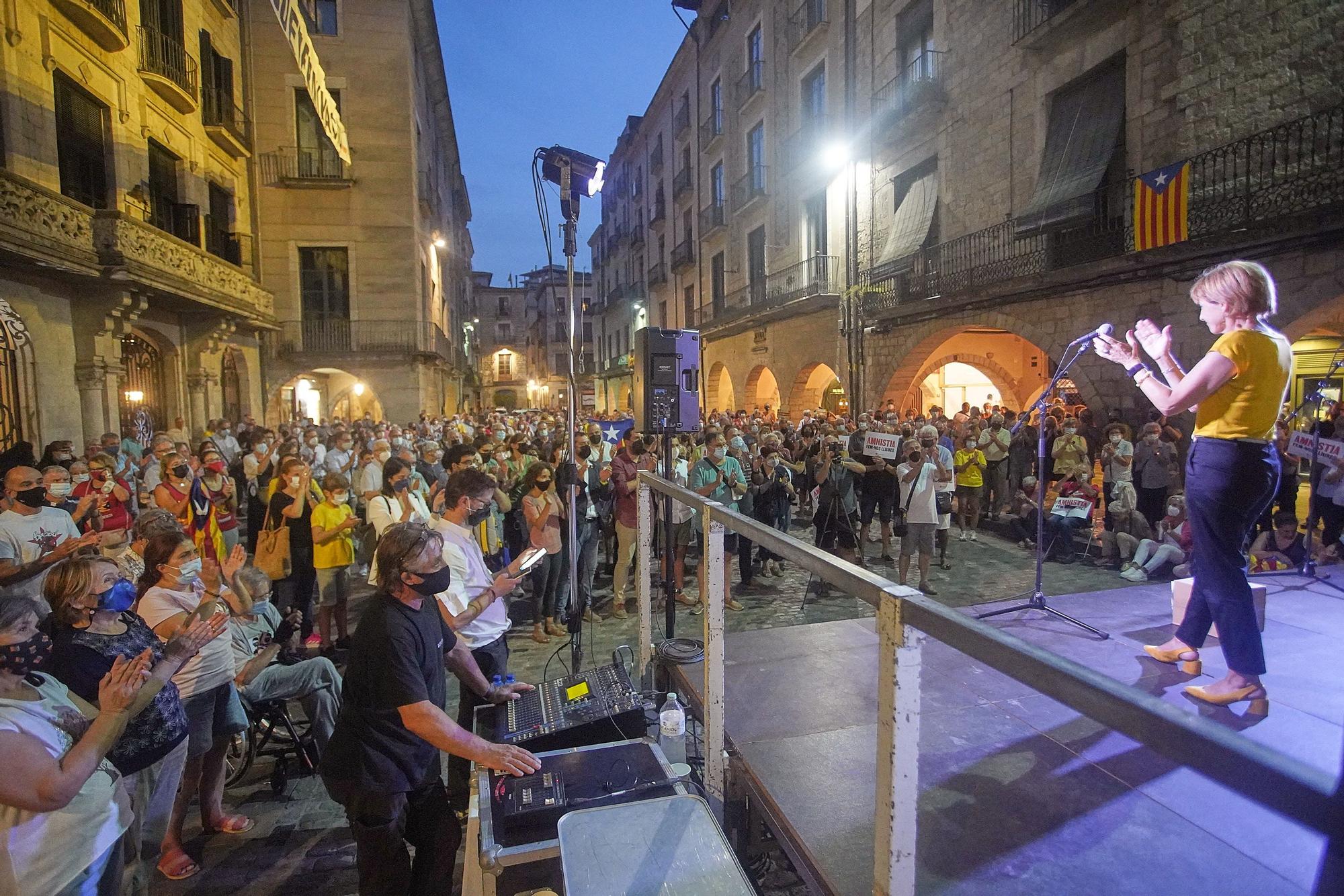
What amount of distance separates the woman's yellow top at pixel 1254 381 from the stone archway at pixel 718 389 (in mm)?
23879

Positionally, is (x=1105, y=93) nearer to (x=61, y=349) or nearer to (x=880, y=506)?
(x=880, y=506)

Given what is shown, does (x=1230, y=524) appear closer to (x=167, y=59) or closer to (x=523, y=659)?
(x=523, y=659)

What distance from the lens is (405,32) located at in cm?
2142

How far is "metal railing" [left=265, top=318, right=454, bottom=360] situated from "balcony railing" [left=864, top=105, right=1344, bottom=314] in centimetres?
1487

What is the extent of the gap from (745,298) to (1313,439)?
1890 centimetres

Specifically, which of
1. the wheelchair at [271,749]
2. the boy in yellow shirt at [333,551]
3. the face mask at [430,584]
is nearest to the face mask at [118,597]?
the face mask at [430,584]

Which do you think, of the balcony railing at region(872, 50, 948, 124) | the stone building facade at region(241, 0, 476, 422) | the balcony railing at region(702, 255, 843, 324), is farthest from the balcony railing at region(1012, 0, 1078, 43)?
the stone building facade at region(241, 0, 476, 422)

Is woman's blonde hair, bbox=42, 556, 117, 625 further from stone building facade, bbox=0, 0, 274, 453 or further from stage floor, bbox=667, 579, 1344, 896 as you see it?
stone building facade, bbox=0, 0, 274, 453

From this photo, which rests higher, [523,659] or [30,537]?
[30,537]

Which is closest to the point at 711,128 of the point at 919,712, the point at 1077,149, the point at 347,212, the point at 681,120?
the point at 681,120

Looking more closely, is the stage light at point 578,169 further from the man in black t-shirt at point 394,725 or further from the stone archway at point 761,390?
the stone archway at point 761,390

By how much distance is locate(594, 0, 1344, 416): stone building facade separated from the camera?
866 centimetres

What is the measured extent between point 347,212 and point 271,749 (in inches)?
828

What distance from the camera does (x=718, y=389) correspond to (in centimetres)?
2770
